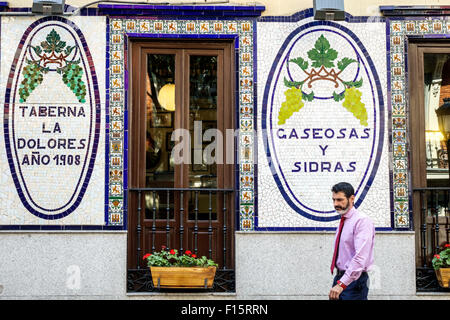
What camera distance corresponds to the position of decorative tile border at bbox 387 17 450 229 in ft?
25.6

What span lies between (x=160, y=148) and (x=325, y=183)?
227 centimetres

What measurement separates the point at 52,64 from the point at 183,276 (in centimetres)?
329

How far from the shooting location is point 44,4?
7648mm

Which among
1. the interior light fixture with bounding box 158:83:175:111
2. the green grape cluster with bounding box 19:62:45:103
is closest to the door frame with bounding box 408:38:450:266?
the interior light fixture with bounding box 158:83:175:111

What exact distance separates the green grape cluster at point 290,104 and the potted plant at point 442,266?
8.61ft

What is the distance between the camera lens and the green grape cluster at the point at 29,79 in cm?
785

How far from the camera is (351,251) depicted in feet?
17.9

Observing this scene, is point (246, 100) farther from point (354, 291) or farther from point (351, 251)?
point (354, 291)

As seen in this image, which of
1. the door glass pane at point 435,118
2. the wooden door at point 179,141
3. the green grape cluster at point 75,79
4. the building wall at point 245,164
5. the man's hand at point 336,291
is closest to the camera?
the man's hand at point 336,291

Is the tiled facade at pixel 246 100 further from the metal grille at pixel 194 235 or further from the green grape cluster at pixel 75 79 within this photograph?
the metal grille at pixel 194 235

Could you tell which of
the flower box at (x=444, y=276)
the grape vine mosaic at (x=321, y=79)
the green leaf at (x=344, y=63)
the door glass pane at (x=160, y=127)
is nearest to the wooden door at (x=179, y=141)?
the door glass pane at (x=160, y=127)

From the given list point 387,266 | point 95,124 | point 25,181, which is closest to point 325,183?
point 387,266

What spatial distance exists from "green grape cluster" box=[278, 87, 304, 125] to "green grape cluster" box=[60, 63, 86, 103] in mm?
2636

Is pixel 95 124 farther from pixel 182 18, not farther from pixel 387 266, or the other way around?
pixel 387 266
